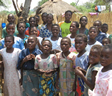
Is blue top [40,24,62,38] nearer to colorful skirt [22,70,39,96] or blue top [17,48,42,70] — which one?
blue top [17,48,42,70]

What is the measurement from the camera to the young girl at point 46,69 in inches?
111

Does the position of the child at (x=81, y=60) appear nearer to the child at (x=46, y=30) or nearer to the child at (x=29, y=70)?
the child at (x=29, y=70)

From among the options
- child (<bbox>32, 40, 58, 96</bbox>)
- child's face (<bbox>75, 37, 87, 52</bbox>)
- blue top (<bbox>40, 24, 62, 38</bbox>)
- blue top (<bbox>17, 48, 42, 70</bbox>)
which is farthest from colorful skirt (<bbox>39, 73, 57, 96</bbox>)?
blue top (<bbox>40, 24, 62, 38</bbox>)

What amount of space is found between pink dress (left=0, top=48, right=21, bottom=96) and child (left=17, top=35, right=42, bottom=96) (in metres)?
0.14

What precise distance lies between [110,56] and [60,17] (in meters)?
6.67

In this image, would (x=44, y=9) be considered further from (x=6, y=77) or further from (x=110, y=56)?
(x=110, y=56)

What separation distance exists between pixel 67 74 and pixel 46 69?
0.40 m

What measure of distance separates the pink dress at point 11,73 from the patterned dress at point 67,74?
2.95ft

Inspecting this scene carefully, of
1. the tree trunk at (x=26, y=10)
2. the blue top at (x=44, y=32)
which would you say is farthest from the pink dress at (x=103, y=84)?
the tree trunk at (x=26, y=10)

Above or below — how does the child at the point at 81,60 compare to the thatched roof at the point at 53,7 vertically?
below

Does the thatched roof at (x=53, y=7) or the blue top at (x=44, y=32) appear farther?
the thatched roof at (x=53, y=7)

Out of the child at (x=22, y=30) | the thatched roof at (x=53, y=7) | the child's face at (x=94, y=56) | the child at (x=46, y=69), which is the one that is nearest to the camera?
the child's face at (x=94, y=56)

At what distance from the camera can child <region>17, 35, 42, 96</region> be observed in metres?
2.93

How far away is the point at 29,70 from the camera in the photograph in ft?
9.70
